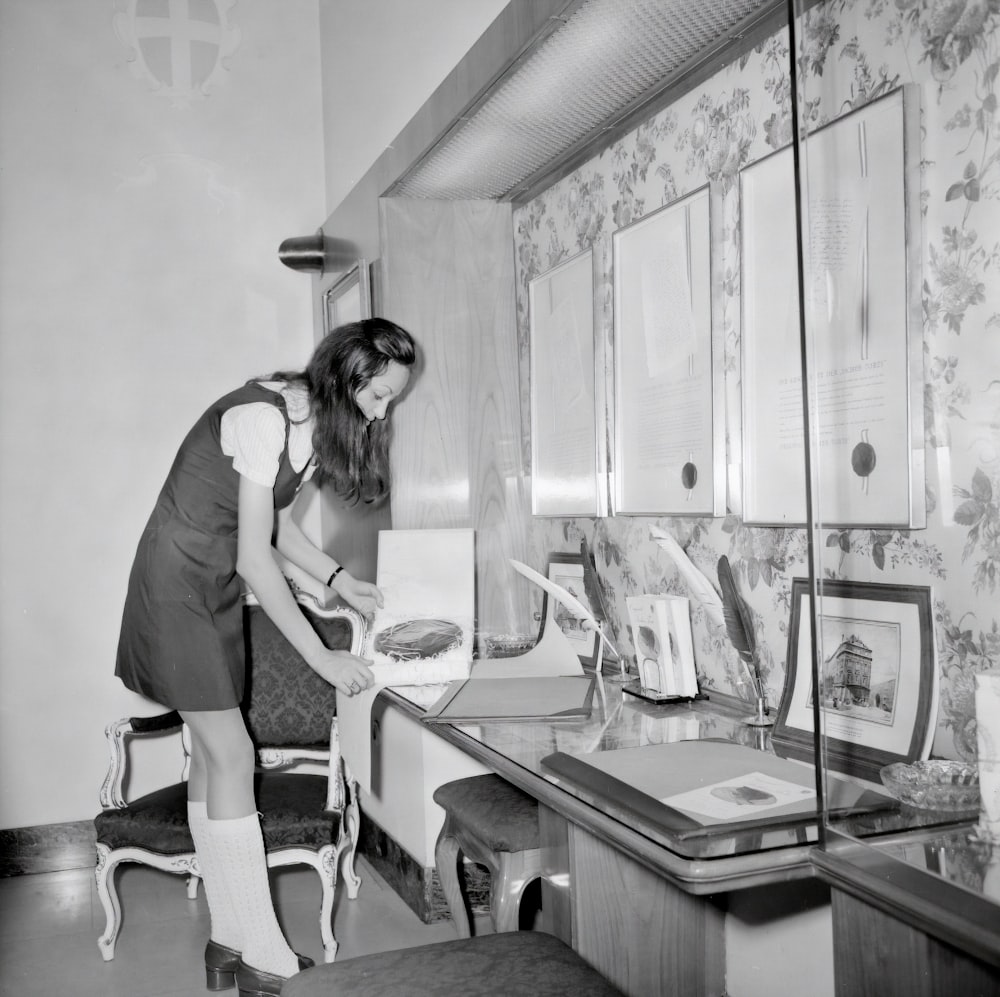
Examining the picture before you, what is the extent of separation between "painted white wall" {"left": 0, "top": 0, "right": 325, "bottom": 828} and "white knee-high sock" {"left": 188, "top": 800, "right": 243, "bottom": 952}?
4.18 ft

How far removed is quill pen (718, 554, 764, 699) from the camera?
1.86 metres

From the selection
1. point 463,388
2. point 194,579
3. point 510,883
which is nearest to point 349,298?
point 463,388

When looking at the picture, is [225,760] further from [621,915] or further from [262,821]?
[621,915]

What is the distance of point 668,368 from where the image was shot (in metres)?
2.19

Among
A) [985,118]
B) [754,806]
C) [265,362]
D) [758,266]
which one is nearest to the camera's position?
[985,118]

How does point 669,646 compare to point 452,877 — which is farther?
point 452,877

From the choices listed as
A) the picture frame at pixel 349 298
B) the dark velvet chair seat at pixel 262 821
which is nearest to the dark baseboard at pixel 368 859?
the dark velvet chair seat at pixel 262 821

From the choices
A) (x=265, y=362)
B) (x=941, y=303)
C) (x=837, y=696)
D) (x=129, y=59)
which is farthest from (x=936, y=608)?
(x=129, y=59)

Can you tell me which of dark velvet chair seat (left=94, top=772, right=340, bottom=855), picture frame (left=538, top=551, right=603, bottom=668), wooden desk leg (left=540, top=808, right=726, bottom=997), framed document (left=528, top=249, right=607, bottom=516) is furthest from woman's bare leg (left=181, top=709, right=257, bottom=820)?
wooden desk leg (left=540, top=808, right=726, bottom=997)

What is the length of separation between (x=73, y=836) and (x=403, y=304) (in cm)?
230

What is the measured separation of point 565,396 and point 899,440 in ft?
5.24

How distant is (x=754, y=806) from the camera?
50.1 inches

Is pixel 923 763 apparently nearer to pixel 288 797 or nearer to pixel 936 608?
pixel 936 608

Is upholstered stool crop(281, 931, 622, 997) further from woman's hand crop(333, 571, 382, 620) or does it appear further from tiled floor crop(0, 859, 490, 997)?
tiled floor crop(0, 859, 490, 997)
